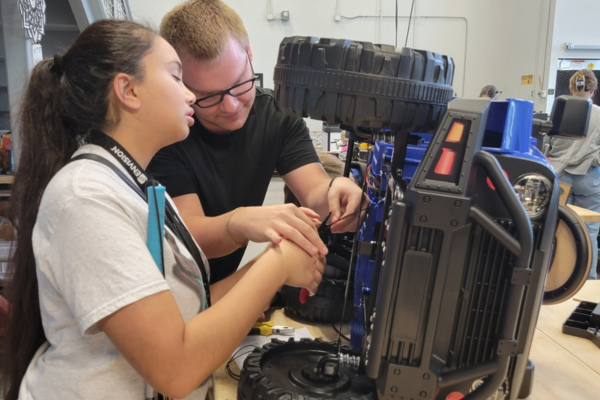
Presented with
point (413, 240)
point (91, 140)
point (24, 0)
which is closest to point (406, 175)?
point (413, 240)

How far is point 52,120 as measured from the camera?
31.8 inches

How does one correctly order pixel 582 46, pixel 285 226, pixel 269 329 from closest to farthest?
1. pixel 285 226
2. pixel 269 329
3. pixel 582 46

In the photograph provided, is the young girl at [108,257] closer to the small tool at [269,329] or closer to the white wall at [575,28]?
the small tool at [269,329]

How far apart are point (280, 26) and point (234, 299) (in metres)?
7.76

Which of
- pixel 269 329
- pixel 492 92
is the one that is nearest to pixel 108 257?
pixel 269 329

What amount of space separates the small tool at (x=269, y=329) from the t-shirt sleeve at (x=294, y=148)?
18.6 inches

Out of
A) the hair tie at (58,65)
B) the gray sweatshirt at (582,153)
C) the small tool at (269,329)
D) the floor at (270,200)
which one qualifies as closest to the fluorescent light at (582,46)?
the gray sweatshirt at (582,153)

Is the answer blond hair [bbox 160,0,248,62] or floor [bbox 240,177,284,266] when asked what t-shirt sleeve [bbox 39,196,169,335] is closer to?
blond hair [bbox 160,0,248,62]

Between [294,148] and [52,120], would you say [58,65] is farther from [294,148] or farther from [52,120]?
[294,148]

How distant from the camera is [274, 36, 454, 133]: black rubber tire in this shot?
0.69 m

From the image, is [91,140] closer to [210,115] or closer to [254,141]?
[210,115]

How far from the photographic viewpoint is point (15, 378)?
84cm

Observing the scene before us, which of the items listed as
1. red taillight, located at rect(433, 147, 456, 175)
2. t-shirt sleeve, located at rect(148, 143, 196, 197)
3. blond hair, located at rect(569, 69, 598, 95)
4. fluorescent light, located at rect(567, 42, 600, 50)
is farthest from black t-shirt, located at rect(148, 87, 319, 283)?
fluorescent light, located at rect(567, 42, 600, 50)

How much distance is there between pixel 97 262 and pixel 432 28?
8572 mm
